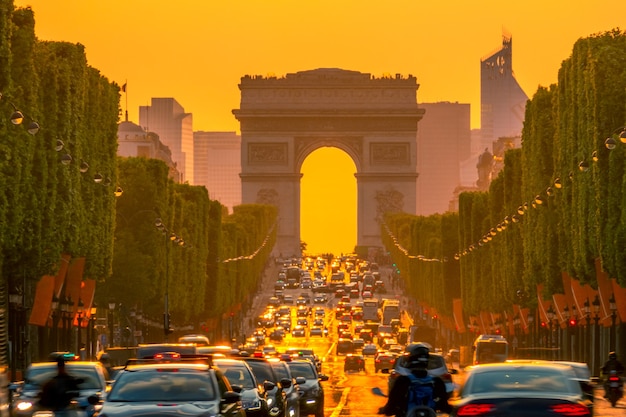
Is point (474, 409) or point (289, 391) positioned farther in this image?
point (289, 391)

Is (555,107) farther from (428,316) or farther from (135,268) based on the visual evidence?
(428,316)

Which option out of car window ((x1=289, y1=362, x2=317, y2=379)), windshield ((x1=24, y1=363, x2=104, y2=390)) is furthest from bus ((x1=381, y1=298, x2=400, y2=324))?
windshield ((x1=24, y1=363, x2=104, y2=390))

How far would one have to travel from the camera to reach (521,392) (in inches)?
893

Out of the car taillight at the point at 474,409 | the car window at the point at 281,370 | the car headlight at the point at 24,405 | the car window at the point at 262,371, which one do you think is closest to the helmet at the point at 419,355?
the car taillight at the point at 474,409

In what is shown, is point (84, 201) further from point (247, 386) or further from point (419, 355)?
point (419, 355)

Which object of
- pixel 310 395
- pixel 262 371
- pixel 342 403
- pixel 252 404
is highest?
pixel 262 371

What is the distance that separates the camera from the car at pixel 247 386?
30438mm

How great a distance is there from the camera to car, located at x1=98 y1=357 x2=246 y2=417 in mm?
23797

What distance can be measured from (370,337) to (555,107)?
218 ft

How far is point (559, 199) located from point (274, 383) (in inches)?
1744

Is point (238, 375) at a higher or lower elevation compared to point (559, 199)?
lower

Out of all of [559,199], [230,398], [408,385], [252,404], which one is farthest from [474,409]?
[559,199]

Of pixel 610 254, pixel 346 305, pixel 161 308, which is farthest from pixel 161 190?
pixel 346 305

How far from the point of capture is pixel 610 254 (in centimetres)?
6069
